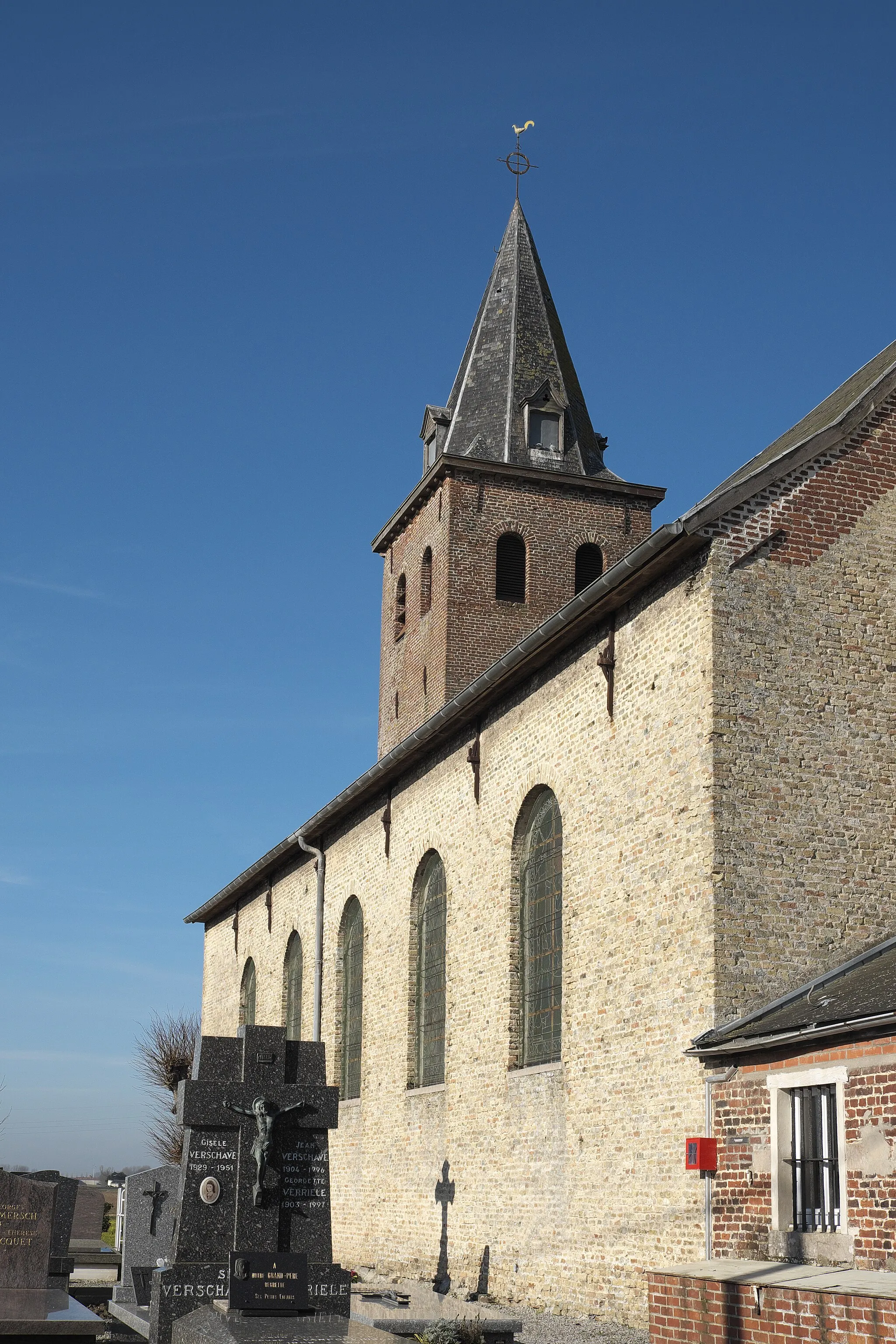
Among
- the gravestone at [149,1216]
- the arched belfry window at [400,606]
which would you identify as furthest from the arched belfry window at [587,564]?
the gravestone at [149,1216]

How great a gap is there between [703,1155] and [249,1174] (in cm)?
369

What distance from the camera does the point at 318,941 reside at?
998 inches

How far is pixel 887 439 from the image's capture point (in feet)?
47.7

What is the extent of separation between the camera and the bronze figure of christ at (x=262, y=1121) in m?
11.8

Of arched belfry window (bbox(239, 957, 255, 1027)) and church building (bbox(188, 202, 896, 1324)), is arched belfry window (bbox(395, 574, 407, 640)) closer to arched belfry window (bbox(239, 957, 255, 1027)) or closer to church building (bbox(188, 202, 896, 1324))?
arched belfry window (bbox(239, 957, 255, 1027))

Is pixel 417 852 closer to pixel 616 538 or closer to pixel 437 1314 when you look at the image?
pixel 437 1314

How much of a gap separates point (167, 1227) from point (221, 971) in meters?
15.0

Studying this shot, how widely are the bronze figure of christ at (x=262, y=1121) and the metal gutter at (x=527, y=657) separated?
570 centimetres

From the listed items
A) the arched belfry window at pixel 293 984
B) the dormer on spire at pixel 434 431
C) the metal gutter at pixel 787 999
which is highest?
the dormer on spire at pixel 434 431

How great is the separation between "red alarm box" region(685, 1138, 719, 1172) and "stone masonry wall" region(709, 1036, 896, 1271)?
0.07 m

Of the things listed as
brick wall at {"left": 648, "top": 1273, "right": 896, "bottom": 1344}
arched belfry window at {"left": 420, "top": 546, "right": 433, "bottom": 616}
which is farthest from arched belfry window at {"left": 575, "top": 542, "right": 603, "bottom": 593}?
brick wall at {"left": 648, "top": 1273, "right": 896, "bottom": 1344}

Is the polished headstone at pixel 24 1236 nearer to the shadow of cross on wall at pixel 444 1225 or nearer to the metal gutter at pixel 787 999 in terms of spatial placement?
the shadow of cross on wall at pixel 444 1225

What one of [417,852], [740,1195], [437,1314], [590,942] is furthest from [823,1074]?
[417,852]

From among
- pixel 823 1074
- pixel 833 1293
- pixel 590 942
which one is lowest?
Answer: pixel 833 1293
